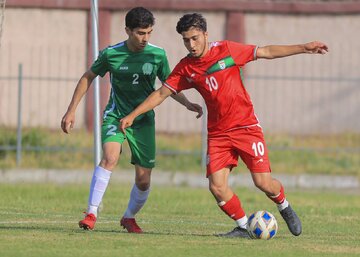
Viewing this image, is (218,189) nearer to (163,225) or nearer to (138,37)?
(138,37)

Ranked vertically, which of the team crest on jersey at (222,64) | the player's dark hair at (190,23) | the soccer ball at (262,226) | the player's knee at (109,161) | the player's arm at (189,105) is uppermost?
the player's dark hair at (190,23)

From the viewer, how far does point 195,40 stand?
1226 cm

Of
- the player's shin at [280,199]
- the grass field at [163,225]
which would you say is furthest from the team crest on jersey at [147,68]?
the player's shin at [280,199]

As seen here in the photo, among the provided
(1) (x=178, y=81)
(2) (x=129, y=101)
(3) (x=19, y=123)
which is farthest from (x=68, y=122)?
(3) (x=19, y=123)

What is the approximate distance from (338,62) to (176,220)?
12020 mm

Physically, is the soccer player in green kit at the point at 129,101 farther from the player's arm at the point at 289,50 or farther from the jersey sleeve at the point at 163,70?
the player's arm at the point at 289,50

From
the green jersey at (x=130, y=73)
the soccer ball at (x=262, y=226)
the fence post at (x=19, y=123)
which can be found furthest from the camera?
the fence post at (x=19, y=123)

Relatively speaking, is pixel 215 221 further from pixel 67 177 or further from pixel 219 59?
pixel 67 177

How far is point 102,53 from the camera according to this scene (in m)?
13.2

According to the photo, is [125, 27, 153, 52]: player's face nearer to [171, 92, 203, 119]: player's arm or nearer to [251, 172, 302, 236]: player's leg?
[171, 92, 203, 119]: player's arm

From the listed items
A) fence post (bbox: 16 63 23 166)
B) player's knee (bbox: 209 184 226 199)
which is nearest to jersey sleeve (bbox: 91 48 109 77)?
player's knee (bbox: 209 184 226 199)

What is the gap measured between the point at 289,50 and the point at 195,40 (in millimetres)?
978

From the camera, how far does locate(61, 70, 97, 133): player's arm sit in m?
13.0

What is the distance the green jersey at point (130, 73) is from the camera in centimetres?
1309
